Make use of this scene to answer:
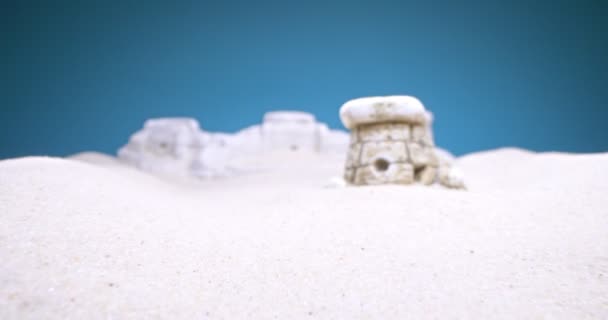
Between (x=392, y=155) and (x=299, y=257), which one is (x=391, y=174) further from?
(x=299, y=257)

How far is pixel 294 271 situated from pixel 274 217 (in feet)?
5.76

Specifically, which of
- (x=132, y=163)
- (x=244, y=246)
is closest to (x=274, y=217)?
(x=244, y=246)

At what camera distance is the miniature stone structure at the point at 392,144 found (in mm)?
6125

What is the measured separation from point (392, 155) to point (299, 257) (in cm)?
368

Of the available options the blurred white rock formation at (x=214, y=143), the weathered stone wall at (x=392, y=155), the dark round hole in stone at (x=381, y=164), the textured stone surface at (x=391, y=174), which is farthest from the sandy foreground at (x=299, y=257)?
the blurred white rock formation at (x=214, y=143)

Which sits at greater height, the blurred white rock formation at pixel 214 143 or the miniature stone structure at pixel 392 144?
the blurred white rock formation at pixel 214 143

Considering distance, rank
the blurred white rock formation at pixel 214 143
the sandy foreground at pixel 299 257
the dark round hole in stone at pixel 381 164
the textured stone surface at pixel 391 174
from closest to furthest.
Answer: the sandy foreground at pixel 299 257 < the textured stone surface at pixel 391 174 < the dark round hole in stone at pixel 381 164 < the blurred white rock formation at pixel 214 143

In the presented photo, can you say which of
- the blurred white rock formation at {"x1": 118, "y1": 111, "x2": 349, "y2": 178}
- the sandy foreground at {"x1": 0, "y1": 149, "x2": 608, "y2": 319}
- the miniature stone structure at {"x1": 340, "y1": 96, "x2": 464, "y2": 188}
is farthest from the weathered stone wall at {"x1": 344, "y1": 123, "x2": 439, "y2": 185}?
the blurred white rock formation at {"x1": 118, "y1": 111, "x2": 349, "y2": 178}

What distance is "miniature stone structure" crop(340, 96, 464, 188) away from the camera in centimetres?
612

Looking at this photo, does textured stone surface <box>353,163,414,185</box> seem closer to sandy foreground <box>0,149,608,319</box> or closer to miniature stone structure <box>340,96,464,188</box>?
miniature stone structure <box>340,96,464,188</box>

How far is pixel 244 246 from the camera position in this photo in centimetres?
341

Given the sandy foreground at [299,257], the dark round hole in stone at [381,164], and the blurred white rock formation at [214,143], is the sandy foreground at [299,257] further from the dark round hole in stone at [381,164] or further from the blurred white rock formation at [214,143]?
the blurred white rock formation at [214,143]

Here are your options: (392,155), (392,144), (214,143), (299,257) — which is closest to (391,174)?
(392,155)

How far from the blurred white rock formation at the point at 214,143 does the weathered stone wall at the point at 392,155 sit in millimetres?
13657
